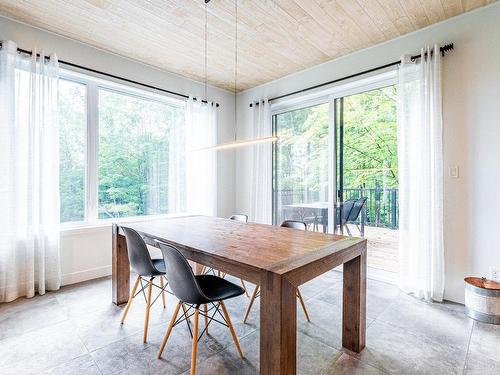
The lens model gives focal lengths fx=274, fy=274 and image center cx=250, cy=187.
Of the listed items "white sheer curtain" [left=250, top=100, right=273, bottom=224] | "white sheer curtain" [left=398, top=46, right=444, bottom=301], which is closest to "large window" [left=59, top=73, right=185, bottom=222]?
"white sheer curtain" [left=250, top=100, right=273, bottom=224]

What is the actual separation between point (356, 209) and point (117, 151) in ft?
10.8

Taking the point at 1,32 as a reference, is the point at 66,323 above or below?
below

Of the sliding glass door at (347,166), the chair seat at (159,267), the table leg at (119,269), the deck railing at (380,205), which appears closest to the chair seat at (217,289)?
the chair seat at (159,267)

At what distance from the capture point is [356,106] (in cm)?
360

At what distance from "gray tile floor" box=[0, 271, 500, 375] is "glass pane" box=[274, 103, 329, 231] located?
1.55 metres

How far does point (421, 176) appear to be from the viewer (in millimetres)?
2818

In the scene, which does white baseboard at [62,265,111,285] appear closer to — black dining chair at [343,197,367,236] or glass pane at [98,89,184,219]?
glass pane at [98,89,184,219]

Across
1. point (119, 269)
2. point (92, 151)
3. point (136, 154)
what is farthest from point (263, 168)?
point (119, 269)

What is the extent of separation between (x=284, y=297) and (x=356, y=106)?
3.03 m

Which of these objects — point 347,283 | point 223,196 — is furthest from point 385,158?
point 223,196

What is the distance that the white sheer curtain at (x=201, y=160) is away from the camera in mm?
4285

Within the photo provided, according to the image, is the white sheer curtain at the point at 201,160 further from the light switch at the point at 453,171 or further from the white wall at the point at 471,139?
the light switch at the point at 453,171

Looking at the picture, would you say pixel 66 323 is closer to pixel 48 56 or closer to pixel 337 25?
pixel 48 56

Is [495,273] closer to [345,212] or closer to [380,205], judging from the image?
[380,205]
